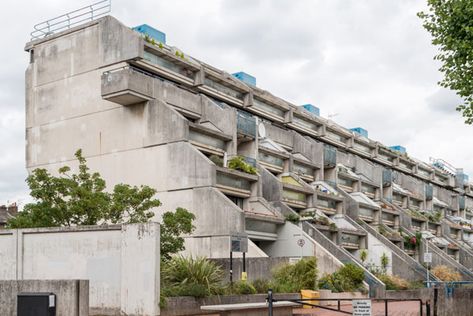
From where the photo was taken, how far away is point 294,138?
59344 mm

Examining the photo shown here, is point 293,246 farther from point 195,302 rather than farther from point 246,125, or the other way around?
point 195,302

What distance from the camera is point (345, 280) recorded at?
36.9 meters

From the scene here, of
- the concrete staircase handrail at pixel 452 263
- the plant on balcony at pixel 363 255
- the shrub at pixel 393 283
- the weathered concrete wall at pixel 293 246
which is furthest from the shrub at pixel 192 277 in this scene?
the concrete staircase handrail at pixel 452 263

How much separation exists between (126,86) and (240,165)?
918 centimetres

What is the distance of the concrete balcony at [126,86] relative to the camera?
40125 mm

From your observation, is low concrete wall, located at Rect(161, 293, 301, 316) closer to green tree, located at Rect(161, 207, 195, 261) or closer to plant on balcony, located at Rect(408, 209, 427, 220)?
green tree, located at Rect(161, 207, 195, 261)

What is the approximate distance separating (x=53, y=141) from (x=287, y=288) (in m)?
25.3

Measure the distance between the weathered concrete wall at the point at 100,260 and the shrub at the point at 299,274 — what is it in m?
12.5

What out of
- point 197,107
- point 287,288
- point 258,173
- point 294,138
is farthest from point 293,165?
point 287,288

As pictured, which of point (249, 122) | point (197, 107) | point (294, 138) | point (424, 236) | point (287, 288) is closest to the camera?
point (287, 288)

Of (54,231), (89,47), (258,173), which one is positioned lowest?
(54,231)

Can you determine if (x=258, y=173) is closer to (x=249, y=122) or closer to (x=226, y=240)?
(x=249, y=122)

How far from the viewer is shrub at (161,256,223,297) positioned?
2038cm

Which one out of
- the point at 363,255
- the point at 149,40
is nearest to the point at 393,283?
the point at 363,255
